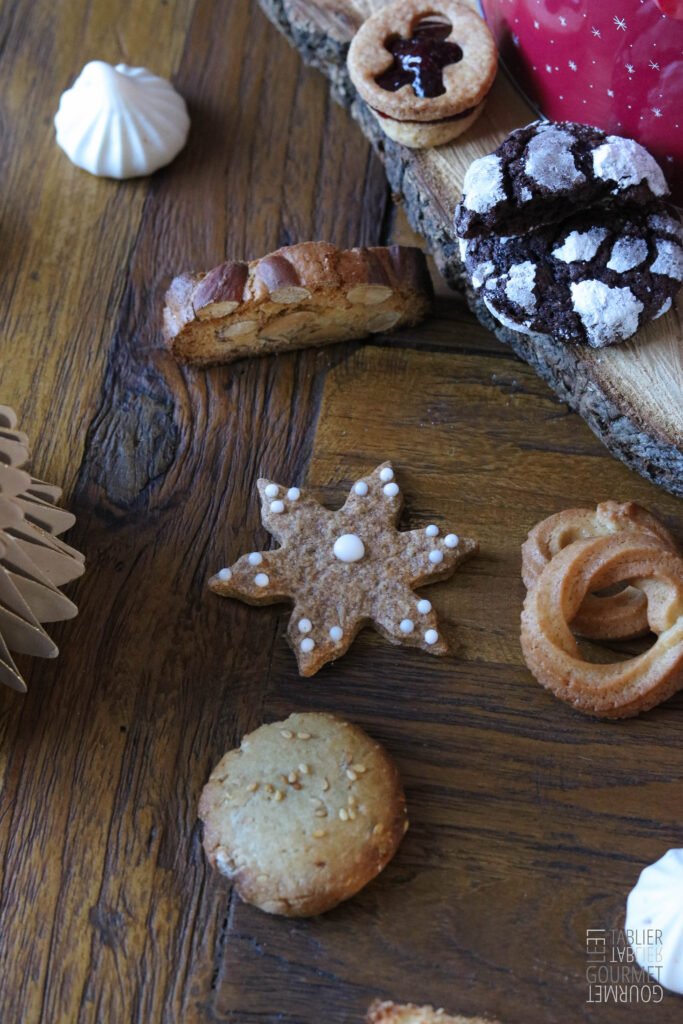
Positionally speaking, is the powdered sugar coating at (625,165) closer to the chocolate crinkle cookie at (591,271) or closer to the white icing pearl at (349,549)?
the chocolate crinkle cookie at (591,271)

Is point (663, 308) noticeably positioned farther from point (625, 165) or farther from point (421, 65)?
point (421, 65)

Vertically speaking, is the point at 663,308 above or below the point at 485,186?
below

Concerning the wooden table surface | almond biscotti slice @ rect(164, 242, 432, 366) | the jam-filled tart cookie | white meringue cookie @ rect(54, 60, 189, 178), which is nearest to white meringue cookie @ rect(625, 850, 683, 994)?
the wooden table surface

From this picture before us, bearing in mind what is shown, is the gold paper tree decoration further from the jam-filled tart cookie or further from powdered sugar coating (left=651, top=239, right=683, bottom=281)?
powdered sugar coating (left=651, top=239, right=683, bottom=281)

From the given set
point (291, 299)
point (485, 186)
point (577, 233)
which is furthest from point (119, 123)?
point (577, 233)

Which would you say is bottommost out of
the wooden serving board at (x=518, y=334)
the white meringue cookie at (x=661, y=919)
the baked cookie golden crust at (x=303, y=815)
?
the white meringue cookie at (x=661, y=919)

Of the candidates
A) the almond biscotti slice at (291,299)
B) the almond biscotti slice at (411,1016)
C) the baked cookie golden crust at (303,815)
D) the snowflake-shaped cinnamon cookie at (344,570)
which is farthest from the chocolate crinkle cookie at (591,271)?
the almond biscotti slice at (411,1016)

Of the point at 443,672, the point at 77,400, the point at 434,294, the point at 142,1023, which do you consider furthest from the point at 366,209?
the point at 142,1023
